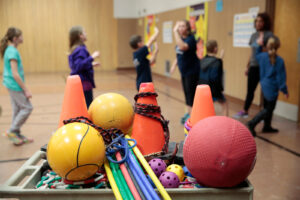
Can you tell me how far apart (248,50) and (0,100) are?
19.3 ft

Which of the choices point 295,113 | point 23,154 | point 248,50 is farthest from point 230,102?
point 23,154

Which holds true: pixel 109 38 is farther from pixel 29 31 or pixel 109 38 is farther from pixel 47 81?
pixel 47 81

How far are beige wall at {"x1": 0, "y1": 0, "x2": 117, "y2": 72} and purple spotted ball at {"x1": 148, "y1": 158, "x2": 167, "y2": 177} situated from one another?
12224mm

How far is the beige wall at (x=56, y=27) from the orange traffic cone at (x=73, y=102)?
11752 mm

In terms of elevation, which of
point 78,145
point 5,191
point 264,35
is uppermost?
point 264,35

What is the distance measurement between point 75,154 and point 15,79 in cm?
303

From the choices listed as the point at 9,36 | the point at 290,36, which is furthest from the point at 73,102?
the point at 290,36

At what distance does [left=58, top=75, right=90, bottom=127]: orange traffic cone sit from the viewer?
195cm

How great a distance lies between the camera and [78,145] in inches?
60.3

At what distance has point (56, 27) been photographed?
13344 mm

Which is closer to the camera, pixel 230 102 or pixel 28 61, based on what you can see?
pixel 230 102

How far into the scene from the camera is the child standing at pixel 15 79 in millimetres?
4086

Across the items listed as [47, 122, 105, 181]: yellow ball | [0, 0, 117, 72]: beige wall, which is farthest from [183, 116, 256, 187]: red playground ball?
[0, 0, 117, 72]: beige wall

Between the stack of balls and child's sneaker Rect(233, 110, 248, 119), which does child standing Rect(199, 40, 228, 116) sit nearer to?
child's sneaker Rect(233, 110, 248, 119)
